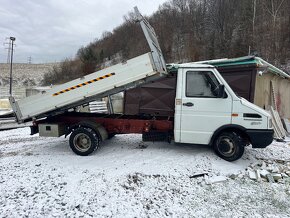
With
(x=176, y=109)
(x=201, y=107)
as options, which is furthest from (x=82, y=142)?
(x=201, y=107)

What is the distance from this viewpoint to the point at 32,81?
45.8 m

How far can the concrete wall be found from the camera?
9.55 metres

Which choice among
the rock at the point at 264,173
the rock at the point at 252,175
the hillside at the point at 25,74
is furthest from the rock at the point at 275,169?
the hillside at the point at 25,74

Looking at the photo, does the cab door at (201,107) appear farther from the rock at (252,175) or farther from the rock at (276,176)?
the rock at (276,176)

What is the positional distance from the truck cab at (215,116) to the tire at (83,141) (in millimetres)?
2104

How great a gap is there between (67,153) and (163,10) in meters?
34.9

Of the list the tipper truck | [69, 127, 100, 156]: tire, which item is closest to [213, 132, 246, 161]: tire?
the tipper truck

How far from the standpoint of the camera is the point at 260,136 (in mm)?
4977

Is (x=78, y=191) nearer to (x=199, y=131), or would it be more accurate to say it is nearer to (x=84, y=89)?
(x=84, y=89)

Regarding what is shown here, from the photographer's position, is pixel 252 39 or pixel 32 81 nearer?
pixel 252 39

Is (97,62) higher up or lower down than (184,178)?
higher up

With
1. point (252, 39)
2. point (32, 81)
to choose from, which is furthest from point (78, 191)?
point (32, 81)

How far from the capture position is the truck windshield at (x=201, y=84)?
5137 mm

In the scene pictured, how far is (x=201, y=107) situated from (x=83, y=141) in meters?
3.19
